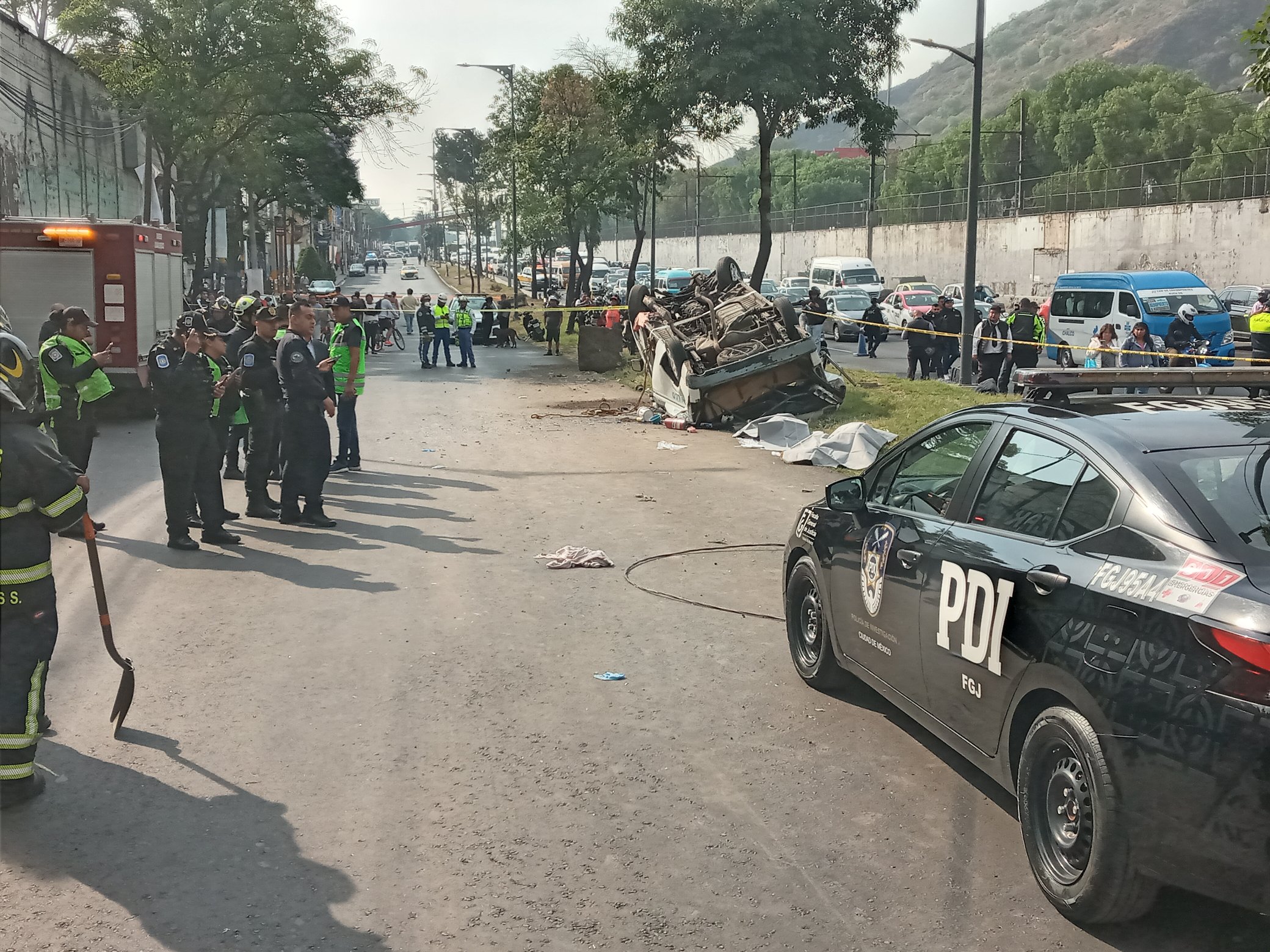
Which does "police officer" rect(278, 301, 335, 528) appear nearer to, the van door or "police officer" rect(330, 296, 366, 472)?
"police officer" rect(330, 296, 366, 472)

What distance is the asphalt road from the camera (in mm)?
4109

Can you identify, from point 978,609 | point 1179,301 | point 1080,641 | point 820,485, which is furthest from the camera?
point 1179,301

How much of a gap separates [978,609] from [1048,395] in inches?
44.8

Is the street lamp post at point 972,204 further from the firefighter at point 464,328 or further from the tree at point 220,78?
the tree at point 220,78

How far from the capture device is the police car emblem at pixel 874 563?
215 inches

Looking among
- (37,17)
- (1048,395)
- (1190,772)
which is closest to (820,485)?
(1048,395)

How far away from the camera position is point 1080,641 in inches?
156

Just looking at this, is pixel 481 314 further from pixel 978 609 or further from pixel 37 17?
pixel 978 609

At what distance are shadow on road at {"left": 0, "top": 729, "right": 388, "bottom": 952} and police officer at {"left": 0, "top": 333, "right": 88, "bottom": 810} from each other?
0.25 meters

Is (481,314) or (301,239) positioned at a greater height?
(301,239)

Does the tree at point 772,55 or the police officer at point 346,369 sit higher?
the tree at point 772,55

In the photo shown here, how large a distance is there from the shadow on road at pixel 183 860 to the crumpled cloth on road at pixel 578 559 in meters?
4.28

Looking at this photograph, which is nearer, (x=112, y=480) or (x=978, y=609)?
(x=978, y=609)

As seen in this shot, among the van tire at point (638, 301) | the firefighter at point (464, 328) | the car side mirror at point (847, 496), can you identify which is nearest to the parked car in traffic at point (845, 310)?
the firefighter at point (464, 328)
